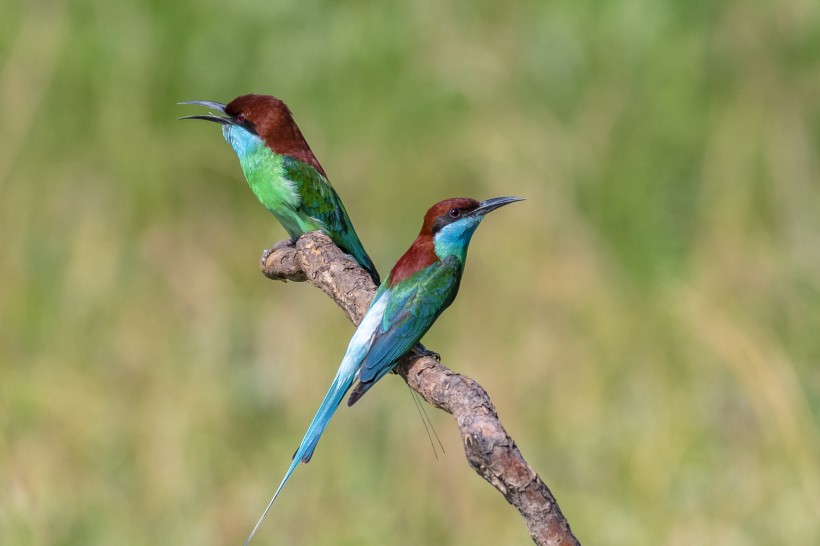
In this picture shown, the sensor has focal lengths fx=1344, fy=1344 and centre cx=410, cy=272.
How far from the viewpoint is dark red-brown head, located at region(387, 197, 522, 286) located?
7.98ft

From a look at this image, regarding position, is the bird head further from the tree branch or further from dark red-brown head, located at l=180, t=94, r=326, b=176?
dark red-brown head, located at l=180, t=94, r=326, b=176

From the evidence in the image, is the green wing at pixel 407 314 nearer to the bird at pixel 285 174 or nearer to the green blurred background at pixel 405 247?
the bird at pixel 285 174

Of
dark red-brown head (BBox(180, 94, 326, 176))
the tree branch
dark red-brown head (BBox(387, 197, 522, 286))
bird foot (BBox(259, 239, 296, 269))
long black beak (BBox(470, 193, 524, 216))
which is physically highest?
dark red-brown head (BBox(180, 94, 326, 176))

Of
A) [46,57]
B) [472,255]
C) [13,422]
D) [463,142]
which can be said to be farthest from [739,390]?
[46,57]

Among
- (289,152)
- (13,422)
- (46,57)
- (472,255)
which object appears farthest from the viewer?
(46,57)

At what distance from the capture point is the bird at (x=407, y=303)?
2279mm

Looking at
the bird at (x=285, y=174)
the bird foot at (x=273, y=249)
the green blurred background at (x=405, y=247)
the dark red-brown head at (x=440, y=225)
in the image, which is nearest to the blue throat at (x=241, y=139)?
the bird at (x=285, y=174)

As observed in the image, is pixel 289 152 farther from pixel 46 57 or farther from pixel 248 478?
pixel 46 57

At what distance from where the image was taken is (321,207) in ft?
10.3

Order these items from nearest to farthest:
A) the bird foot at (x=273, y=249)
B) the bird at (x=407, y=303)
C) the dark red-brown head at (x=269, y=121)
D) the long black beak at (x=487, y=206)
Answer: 1. the bird at (x=407, y=303)
2. the long black beak at (x=487, y=206)
3. the bird foot at (x=273, y=249)
4. the dark red-brown head at (x=269, y=121)

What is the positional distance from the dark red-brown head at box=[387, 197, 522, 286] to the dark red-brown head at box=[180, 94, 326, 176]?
0.62m

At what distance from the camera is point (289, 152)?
3.18 metres

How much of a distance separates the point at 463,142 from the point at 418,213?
384mm

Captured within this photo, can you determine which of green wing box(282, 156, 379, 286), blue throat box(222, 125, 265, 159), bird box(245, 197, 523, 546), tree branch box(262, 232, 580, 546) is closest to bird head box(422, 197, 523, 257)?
bird box(245, 197, 523, 546)
